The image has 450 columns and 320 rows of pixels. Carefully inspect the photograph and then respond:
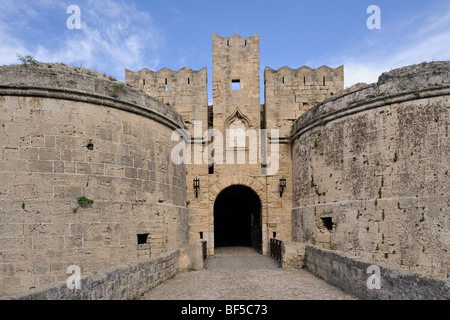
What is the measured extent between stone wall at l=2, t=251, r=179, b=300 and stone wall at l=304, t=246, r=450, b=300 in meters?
3.91

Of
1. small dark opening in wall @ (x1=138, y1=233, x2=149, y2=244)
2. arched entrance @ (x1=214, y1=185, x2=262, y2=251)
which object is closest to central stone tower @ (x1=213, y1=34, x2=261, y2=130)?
small dark opening in wall @ (x1=138, y1=233, x2=149, y2=244)

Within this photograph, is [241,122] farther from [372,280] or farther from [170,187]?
[372,280]

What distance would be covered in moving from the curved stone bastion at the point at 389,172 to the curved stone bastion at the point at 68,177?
5.82 metres

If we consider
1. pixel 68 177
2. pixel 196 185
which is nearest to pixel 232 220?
pixel 196 185

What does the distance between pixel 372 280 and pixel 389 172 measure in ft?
15.0

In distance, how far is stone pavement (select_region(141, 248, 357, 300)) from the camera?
669cm

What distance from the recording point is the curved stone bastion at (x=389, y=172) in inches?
336

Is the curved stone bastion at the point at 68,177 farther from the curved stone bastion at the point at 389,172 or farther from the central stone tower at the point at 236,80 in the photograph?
the curved stone bastion at the point at 389,172

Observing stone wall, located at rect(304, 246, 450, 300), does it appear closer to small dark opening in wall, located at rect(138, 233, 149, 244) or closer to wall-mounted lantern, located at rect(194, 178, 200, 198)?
small dark opening in wall, located at rect(138, 233, 149, 244)

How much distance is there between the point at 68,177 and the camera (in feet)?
27.2

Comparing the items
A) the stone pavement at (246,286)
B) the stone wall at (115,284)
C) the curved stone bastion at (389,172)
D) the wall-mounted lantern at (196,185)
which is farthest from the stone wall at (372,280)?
the wall-mounted lantern at (196,185)

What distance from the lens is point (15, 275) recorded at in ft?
24.8
